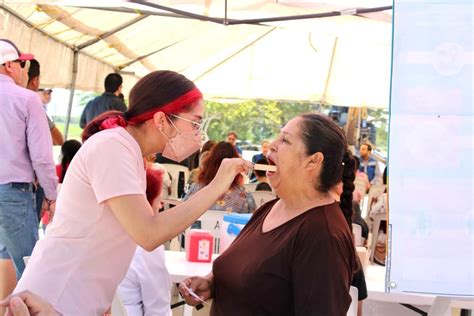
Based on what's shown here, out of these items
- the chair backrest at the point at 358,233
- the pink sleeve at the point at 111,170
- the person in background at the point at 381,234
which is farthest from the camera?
the chair backrest at the point at 358,233

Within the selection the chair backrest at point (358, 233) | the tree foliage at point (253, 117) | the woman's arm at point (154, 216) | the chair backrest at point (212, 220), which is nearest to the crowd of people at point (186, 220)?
the woman's arm at point (154, 216)

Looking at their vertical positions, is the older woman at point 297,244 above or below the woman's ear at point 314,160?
below

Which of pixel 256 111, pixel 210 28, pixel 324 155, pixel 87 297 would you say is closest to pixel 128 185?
pixel 87 297

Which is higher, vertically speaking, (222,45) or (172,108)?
(222,45)

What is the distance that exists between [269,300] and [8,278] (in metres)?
2.92

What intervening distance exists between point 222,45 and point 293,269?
359 inches

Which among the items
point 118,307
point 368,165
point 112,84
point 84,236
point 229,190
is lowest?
point 118,307

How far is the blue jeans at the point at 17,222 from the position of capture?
4566 millimetres

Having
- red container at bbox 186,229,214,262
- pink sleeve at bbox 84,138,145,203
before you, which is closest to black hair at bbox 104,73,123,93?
red container at bbox 186,229,214,262

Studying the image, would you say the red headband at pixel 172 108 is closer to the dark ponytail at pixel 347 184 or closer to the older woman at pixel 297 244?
the older woman at pixel 297 244

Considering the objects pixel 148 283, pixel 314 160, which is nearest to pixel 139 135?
pixel 314 160

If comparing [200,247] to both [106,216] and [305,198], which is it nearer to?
[305,198]

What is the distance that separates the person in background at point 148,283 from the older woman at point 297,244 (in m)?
0.70

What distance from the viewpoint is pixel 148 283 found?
3484 mm
